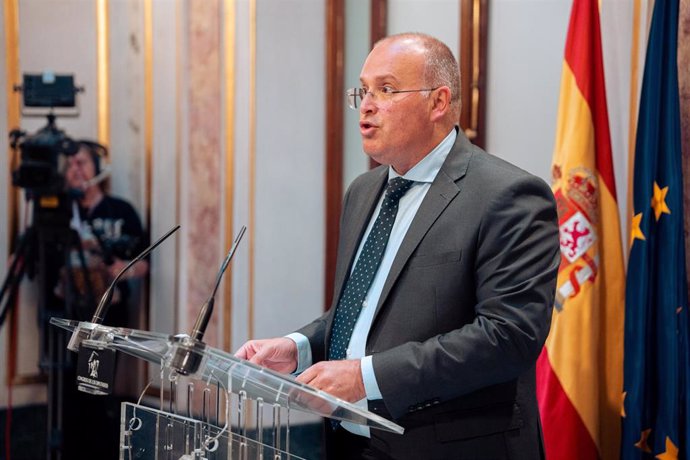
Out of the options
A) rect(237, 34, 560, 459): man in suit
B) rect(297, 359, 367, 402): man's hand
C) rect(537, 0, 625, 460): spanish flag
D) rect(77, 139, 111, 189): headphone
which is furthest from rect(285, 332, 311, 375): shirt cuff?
rect(77, 139, 111, 189): headphone

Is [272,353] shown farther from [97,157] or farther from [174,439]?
[97,157]

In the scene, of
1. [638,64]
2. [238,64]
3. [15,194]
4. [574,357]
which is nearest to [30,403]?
[15,194]

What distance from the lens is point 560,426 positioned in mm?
2838

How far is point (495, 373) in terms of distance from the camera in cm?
182

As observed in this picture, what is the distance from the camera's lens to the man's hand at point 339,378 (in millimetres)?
1748

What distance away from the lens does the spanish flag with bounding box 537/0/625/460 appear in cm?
282

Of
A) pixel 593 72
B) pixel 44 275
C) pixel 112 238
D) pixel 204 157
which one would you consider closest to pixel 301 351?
pixel 593 72

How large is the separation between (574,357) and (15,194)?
3.50m

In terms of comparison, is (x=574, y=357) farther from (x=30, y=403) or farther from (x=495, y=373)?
(x=30, y=403)

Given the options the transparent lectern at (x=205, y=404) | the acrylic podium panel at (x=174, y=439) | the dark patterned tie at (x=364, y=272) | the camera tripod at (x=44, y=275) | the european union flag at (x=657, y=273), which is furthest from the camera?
the camera tripod at (x=44, y=275)

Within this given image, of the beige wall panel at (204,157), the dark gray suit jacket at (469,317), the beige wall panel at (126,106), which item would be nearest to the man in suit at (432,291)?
the dark gray suit jacket at (469,317)

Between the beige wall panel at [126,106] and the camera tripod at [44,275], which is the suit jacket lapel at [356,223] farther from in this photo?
the beige wall panel at [126,106]

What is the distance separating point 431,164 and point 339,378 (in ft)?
1.91

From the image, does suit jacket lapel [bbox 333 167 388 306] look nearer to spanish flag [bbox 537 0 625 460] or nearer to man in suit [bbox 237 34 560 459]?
man in suit [bbox 237 34 560 459]
